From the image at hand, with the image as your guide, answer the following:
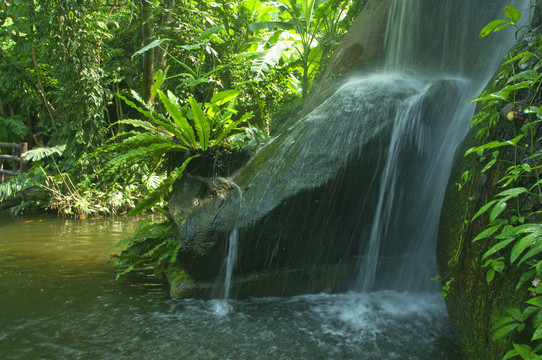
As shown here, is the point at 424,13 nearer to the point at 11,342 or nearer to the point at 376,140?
the point at 376,140

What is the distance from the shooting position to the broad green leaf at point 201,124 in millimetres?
3623

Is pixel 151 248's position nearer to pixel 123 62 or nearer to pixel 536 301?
pixel 536 301

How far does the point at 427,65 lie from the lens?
496 cm

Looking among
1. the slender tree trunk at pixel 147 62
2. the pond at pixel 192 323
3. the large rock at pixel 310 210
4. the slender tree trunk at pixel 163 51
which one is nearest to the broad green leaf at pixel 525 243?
the pond at pixel 192 323

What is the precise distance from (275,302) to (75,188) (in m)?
6.29

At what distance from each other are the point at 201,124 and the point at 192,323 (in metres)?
1.91

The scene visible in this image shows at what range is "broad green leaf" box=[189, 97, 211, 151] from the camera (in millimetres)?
3623

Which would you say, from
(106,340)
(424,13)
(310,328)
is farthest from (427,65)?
(106,340)

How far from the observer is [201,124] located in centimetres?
372

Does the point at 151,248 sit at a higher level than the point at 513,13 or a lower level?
lower

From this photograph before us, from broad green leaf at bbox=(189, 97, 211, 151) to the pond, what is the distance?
151cm

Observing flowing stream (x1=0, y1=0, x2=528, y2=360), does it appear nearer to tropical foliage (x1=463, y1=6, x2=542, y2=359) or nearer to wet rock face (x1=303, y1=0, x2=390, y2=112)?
wet rock face (x1=303, y1=0, x2=390, y2=112)

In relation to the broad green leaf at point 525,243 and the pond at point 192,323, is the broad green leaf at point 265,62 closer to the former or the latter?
the pond at point 192,323

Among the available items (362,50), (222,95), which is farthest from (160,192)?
(362,50)
